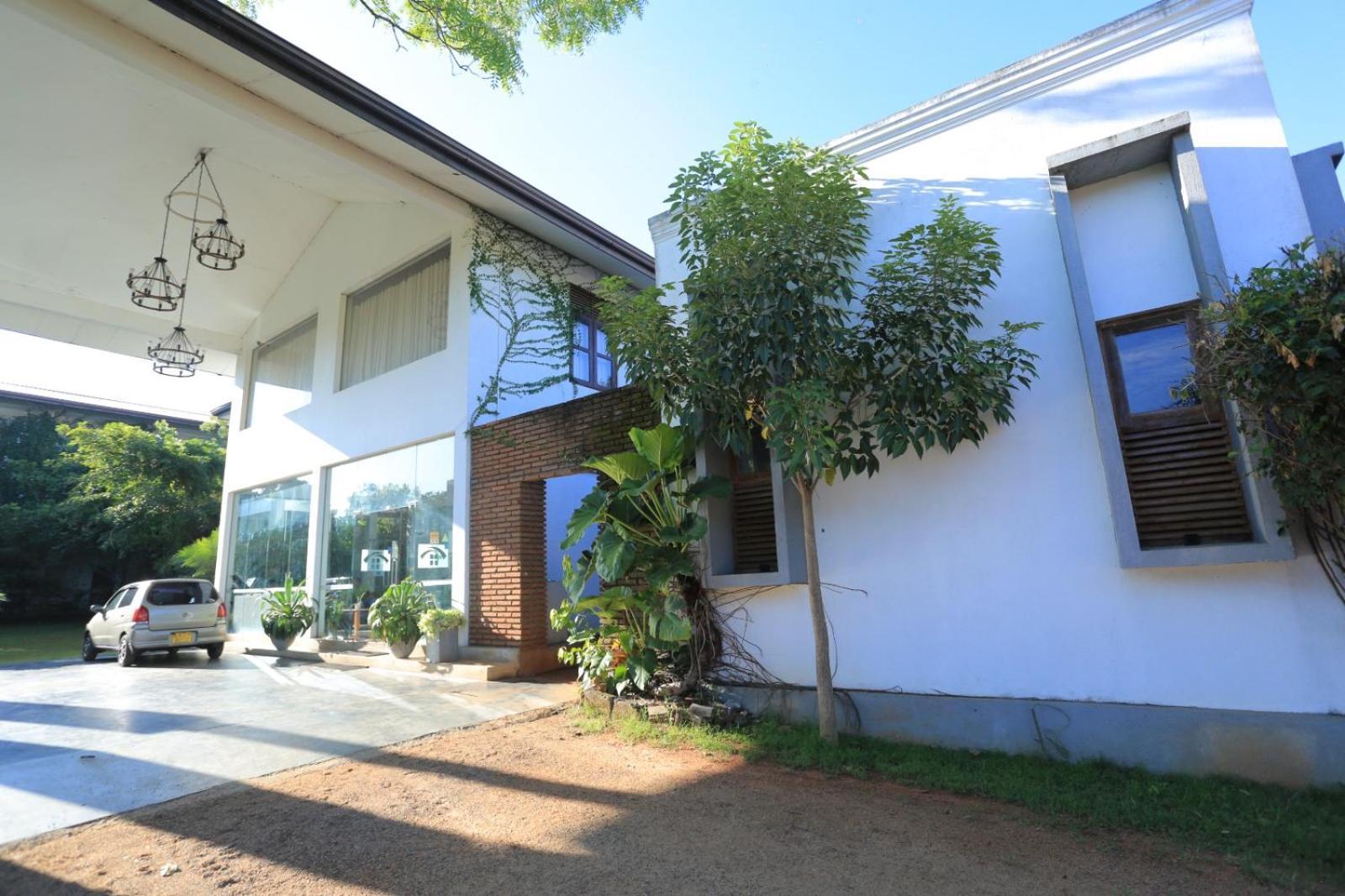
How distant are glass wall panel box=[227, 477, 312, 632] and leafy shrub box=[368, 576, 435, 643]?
3429 millimetres

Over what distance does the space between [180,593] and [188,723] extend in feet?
19.5

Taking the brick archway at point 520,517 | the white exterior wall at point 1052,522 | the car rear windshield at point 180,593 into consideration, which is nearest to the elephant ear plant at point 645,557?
the white exterior wall at point 1052,522

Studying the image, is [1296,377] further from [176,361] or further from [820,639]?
[176,361]

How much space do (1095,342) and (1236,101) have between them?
181cm

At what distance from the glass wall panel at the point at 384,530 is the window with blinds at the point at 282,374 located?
8.49ft

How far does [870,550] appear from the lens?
5.32 meters

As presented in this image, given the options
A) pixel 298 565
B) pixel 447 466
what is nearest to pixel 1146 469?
pixel 447 466

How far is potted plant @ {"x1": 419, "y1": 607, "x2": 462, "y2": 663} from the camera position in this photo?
8570 millimetres

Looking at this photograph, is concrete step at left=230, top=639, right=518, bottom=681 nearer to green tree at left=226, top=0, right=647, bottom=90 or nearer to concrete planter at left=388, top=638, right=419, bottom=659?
concrete planter at left=388, top=638, right=419, bottom=659

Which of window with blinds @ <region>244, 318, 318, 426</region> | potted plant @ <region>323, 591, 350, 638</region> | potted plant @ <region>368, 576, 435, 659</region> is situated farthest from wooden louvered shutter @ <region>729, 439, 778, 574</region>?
window with blinds @ <region>244, 318, 318, 426</region>

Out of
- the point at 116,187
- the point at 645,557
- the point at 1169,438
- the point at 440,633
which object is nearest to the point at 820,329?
the point at 1169,438

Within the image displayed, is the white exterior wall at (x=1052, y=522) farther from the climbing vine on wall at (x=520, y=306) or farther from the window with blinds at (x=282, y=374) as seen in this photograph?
the window with blinds at (x=282, y=374)

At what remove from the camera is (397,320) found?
1120 cm

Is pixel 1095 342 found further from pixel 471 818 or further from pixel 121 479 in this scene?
pixel 121 479
